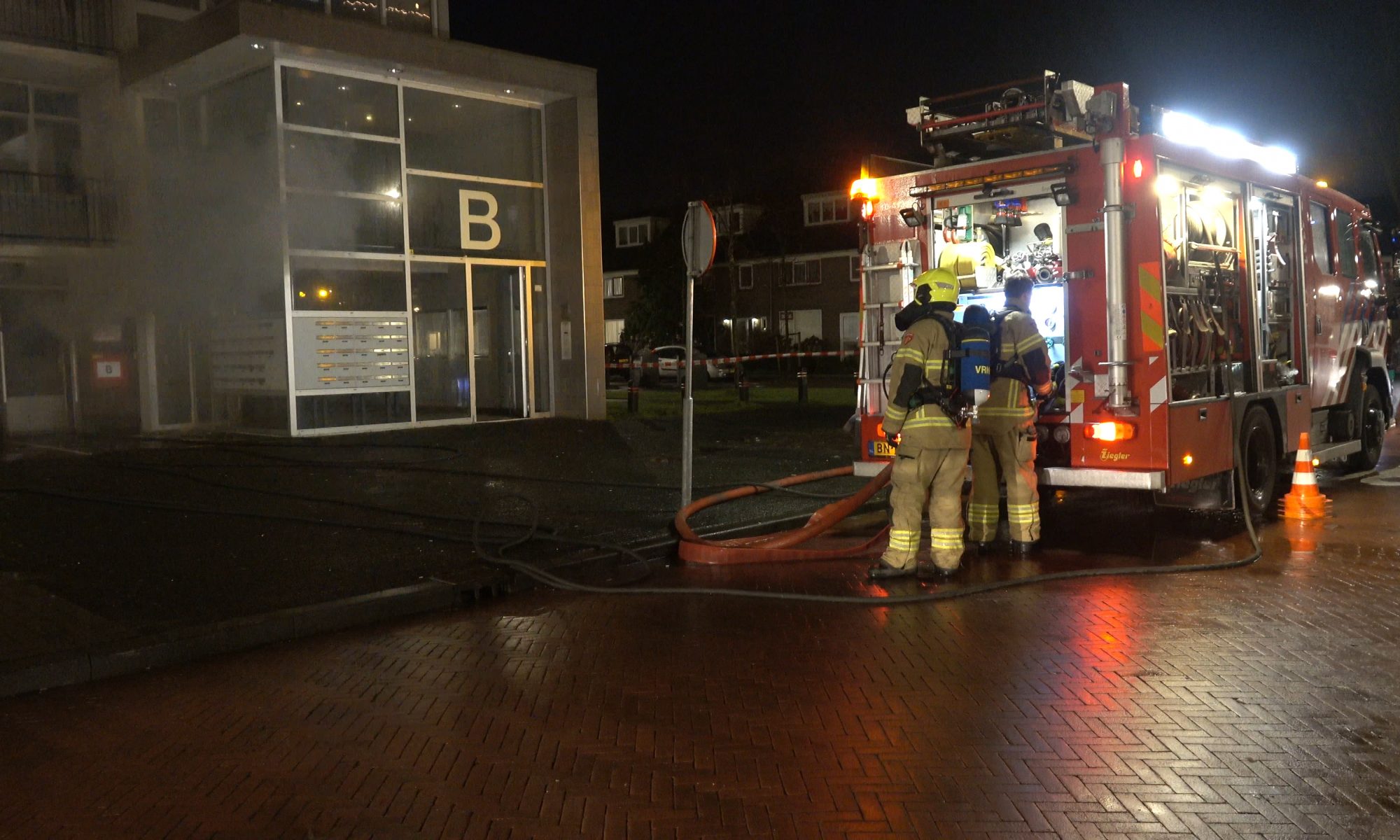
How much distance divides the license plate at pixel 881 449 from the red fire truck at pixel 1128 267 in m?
0.01

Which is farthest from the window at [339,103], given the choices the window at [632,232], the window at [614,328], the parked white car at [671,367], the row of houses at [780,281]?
the window at [614,328]

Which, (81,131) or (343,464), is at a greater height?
(81,131)

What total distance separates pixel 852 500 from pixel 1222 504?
115 inches

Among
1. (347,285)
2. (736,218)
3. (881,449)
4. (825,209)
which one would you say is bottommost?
(881,449)

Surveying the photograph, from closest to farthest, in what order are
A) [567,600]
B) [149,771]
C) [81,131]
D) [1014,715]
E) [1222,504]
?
[149,771] → [1014,715] → [567,600] → [1222,504] → [81,131]

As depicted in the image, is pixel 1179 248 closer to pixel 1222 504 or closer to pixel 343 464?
pixel 1222 504

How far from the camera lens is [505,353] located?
19062mm

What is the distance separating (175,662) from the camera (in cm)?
606

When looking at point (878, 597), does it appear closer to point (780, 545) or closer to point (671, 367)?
point (780, 545)

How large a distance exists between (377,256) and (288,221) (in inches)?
53.3

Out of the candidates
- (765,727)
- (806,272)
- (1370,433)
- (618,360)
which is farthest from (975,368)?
(806,272)

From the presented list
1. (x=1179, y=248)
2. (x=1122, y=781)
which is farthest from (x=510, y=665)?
(x=1179, y=248)

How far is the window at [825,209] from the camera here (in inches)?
1845

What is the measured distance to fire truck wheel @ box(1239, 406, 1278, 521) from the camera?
368 inches
